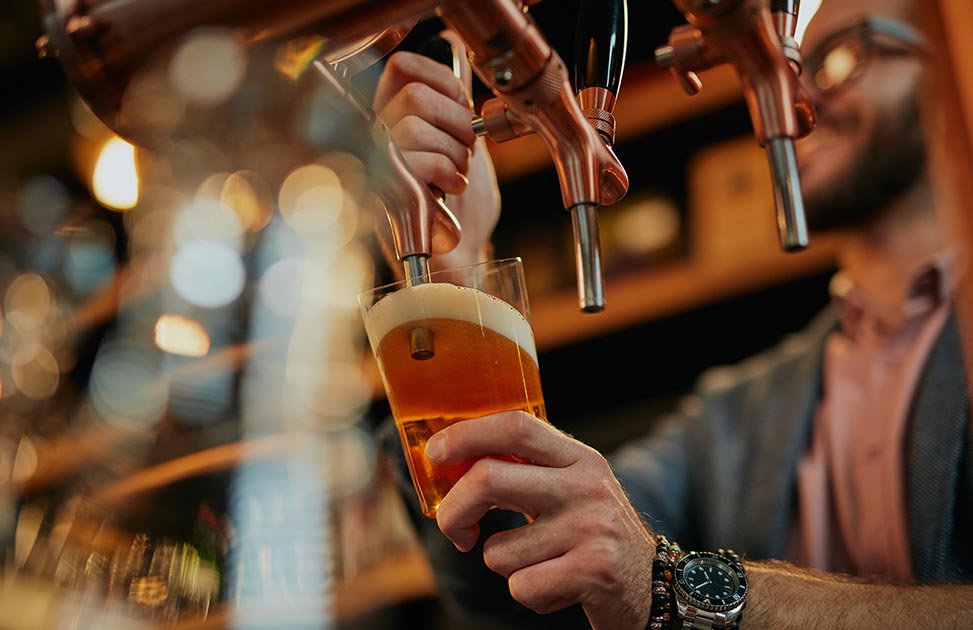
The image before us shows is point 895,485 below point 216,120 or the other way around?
below

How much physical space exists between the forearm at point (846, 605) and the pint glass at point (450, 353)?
11.6 inches

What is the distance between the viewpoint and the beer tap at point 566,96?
0.53 metres

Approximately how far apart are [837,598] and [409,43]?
0.61 m

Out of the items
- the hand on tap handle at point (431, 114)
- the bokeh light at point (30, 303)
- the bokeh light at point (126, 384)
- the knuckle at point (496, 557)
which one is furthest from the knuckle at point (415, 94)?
the bokeh light at point (30, 303)

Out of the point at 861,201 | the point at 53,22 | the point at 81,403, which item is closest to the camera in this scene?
the point at 53,22

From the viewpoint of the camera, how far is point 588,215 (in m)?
0.59

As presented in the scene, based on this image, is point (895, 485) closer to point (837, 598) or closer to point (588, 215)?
point (837, 598)

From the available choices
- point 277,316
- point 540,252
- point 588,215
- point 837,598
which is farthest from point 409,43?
point 277,316

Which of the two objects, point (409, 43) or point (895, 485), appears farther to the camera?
point (895, 485)

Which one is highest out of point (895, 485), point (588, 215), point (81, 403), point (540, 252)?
point (588, 215)

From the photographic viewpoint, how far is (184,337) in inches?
106

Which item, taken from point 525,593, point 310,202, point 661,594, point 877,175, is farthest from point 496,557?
point 310,202

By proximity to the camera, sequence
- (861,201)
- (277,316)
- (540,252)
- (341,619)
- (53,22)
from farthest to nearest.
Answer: (277,316)
(540,252)
(341,619)
(861,201)
(53,22)

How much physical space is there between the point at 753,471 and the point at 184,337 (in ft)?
5.32
